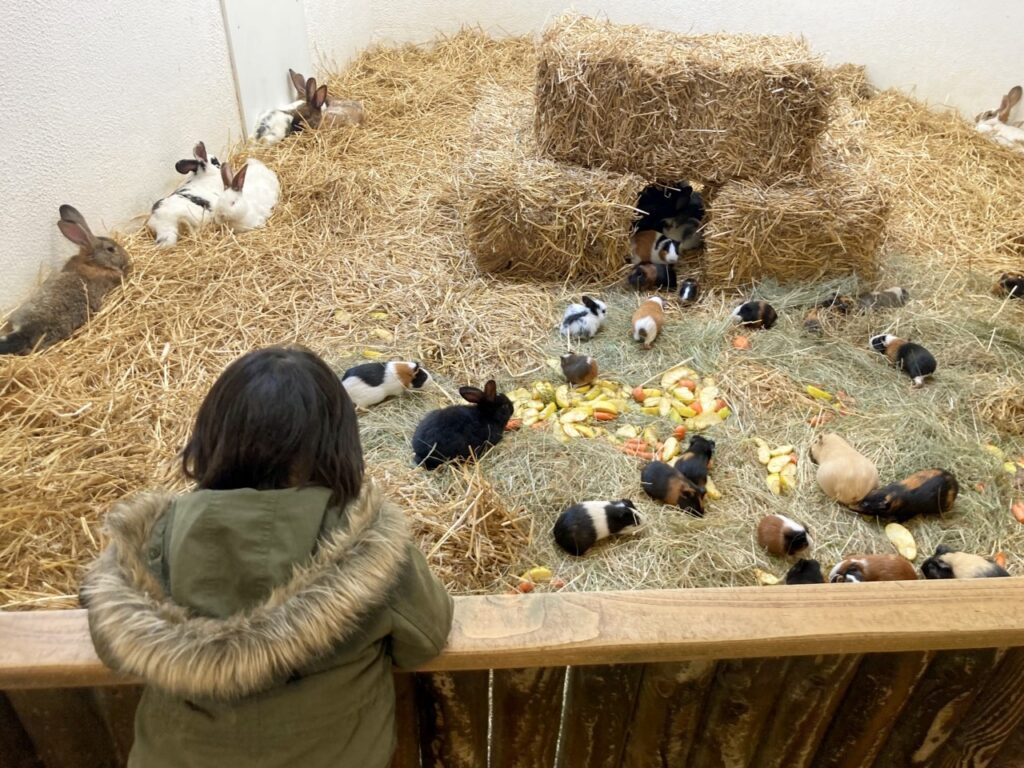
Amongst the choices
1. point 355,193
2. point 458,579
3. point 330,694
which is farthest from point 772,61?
point 330,694

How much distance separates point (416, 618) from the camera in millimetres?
1397

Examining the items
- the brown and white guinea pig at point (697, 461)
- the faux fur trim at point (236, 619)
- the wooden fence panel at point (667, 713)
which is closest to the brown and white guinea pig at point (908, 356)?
the brown and white guinea pig at point (697, 461)

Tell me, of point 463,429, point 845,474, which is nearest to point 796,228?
point 845,474

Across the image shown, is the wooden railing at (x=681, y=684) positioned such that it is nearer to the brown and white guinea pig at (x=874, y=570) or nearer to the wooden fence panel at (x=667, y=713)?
the wooden fence panel at (x=667, y=713)

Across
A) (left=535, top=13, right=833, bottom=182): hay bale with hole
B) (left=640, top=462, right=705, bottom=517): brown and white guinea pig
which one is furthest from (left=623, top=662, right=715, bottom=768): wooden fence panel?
(left=535, top=13, right=833, bottom=182): hay bale with hole

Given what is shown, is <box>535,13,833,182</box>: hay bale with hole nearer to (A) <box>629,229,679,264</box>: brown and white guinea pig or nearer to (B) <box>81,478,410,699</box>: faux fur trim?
(A) <box>629,229,679,264</box>: brown and white guinea pig

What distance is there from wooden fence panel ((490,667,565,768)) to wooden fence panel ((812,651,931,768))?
0.69 m

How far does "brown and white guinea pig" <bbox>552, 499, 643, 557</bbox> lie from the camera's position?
267 centimetres

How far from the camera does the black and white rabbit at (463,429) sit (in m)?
2.99

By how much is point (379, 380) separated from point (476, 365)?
58 cm

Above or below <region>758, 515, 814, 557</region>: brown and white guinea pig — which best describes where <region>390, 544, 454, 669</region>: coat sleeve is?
above

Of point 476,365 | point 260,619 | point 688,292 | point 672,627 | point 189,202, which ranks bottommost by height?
point 476,365

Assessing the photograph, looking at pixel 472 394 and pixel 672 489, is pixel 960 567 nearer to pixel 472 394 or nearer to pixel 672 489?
pixel 672 489

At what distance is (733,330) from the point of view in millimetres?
4055
